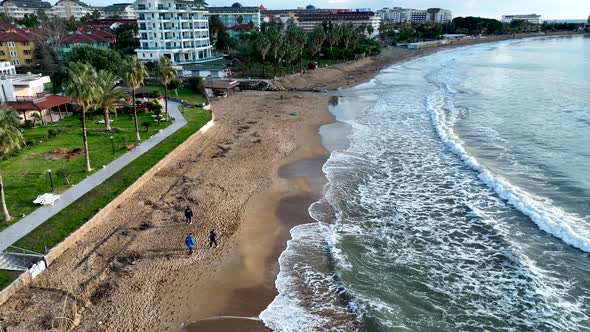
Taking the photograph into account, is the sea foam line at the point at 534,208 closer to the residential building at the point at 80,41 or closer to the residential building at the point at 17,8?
the residential building at the point at 80,41

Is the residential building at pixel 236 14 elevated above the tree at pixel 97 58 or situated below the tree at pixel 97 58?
above

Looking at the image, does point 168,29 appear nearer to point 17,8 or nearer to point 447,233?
point 447,233

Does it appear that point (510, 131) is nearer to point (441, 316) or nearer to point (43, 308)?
point (441, 316)

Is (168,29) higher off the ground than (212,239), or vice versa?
(168,29)

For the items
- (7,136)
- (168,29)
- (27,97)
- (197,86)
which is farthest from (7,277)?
(168,29)

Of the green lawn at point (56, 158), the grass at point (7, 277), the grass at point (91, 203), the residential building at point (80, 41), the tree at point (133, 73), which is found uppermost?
the residential building at point (80, 41)

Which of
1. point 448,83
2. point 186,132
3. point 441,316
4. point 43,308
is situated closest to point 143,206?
point 43,308

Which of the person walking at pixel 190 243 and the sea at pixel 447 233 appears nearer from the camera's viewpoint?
the sea at pixel 447 233

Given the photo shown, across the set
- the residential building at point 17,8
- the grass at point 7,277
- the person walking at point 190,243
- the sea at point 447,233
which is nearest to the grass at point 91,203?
the grass at point 7,277
